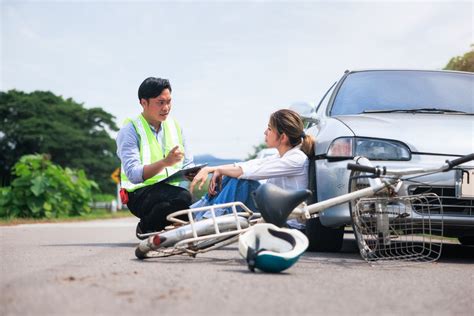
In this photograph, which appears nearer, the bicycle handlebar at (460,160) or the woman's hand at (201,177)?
the bicycle handlebar at (460,160)

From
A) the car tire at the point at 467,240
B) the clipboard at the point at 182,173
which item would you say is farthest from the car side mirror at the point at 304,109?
the car tire at the point at 467,240

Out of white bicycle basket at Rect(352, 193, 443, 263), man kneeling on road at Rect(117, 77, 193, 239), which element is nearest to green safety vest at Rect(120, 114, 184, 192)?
man kneeling on road at Rect(117, 77, 193, 239)

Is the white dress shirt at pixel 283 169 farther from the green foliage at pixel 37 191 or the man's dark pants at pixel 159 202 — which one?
the green foliage at pixel 37 191

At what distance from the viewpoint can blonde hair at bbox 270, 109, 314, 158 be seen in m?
5.34

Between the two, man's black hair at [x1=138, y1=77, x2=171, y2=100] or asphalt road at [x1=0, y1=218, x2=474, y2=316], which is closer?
asphalt road at [x1=0, y1=218, x2=474, y2=316]

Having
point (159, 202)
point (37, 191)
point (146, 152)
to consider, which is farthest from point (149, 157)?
point (37, 191)

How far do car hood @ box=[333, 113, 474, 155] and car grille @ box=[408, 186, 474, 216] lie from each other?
270 mm

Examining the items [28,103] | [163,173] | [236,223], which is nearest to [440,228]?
[236,223]

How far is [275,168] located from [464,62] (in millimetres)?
10690

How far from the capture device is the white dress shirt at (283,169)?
520cm

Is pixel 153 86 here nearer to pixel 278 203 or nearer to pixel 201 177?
pixel 201 177

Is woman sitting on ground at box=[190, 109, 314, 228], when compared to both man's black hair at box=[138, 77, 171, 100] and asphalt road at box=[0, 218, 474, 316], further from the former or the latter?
man's black hair at box=[138, 77, 171, 100]

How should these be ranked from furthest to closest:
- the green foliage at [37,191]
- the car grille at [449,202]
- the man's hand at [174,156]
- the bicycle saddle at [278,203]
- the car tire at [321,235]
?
1. the green foliage at [37,191]
2. the car tire at [321,235]
3. the car grille at [449,202]
4. the man's hand at [174,156]
5. the bicycle saddle at [278,203]

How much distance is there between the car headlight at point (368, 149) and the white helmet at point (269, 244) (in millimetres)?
1317
